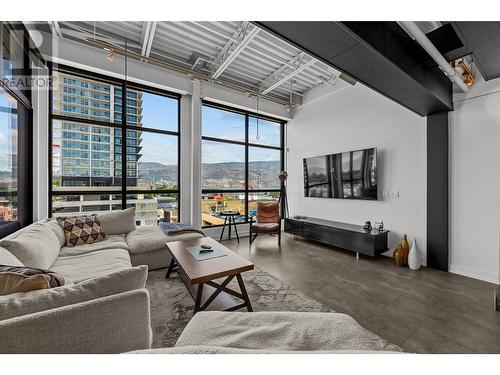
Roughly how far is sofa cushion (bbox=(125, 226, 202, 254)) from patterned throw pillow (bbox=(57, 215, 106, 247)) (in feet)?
1.30

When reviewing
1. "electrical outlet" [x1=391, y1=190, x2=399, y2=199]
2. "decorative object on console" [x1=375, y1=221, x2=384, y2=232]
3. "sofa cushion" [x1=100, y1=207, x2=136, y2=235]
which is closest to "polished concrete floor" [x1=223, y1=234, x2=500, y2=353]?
"decorative object on console" [x1=375, y1=221, x2=384, y2=232]

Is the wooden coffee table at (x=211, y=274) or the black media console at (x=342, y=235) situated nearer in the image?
the wooden coffee table at (x=211, y=274)

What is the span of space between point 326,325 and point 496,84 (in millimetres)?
3738

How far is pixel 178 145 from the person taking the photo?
464 cm

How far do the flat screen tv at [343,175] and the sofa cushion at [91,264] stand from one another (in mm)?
3848

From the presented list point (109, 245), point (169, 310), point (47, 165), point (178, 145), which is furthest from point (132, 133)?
point (169, 310)

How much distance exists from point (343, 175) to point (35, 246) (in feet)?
15.0

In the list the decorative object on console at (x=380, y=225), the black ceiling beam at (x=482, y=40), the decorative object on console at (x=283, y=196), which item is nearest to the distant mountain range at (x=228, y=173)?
the decorative object on console at (x=283, y=196)

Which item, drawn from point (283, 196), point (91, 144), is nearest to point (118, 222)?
point (91, 144)

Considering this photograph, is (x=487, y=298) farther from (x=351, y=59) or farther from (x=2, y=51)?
(x=2, y=51)

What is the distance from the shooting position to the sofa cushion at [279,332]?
1.00m

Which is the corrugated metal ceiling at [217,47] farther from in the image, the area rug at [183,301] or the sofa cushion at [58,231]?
the area rug at [183,301]

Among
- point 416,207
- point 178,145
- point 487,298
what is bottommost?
point 487,298

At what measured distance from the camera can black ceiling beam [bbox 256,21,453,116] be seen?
1.60 meters
